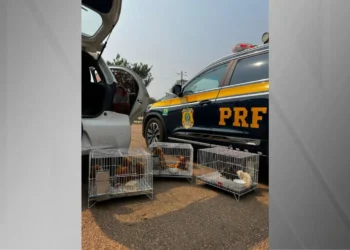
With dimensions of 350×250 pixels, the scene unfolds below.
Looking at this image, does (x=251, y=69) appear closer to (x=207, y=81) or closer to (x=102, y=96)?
(x=207, y=81)

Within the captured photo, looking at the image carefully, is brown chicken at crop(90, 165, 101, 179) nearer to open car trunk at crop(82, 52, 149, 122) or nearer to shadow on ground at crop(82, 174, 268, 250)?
shadow on ground at crop(82, 174, 268, 250)

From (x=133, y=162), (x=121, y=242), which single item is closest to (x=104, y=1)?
(x=133, y=162)

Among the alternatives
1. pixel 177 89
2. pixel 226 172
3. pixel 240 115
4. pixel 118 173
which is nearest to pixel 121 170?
pixel 118 173

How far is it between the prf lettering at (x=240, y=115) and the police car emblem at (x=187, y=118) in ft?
1.79

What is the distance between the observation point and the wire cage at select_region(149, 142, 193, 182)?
2502 mm

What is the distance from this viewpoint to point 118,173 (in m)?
1.99

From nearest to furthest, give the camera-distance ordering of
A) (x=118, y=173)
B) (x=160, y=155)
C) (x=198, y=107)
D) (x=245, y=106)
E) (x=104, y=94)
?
(x=118, y=173)
(x=104, y=94)
(x=245, y=106)
(x=160, y=155)
(x=198, y=107)

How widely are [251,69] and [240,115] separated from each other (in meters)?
0.56

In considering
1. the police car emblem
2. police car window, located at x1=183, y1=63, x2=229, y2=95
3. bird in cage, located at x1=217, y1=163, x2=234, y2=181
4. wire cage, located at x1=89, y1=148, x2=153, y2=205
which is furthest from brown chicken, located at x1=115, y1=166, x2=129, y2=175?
police car window, located at x1=183, y1=63, x2=229, y2=95

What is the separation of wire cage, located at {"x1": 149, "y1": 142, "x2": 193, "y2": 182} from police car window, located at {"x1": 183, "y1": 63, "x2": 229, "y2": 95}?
920 millimetres

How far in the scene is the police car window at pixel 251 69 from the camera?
91.7 inches

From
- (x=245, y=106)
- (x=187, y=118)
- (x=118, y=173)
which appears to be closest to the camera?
(x=118, y=173)

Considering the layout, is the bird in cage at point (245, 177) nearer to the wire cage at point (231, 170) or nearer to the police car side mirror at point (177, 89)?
the wire cage at point (231, 170)
